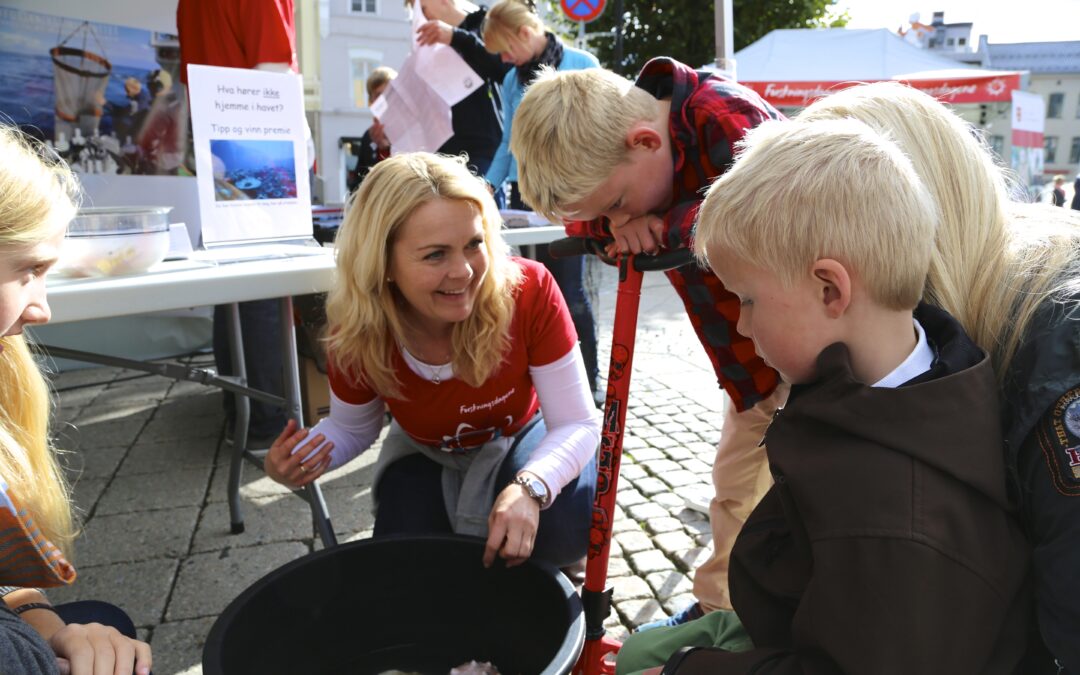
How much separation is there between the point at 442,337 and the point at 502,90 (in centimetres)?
222

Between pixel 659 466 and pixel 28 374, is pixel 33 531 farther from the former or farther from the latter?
pixel 659 466

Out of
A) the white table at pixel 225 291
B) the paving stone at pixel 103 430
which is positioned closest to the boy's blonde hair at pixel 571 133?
the white table at pixel 225 291

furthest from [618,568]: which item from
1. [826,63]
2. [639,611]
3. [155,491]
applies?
[826,63]

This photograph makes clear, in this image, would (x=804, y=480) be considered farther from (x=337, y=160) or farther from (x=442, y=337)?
(x=337, y=160)

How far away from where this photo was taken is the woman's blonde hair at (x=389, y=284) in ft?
5.84

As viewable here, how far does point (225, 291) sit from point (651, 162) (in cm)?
103

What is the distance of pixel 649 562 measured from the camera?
2.47 m

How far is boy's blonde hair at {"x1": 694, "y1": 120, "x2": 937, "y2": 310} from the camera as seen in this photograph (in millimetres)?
938

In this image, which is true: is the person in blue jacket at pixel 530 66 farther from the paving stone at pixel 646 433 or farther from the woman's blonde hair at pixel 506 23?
the paving stone at pixel 646 433

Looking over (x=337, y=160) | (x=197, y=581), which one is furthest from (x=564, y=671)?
(x=337, y=160)

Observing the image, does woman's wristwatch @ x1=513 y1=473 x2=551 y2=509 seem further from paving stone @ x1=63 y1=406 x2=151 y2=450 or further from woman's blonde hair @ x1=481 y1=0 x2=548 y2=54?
paving stone @ x1=63 y1=406 x2=151 y2=450

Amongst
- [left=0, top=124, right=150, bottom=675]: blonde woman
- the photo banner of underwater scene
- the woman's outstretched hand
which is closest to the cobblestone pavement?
the woman's outstretched hand

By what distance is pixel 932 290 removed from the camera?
1.08 m

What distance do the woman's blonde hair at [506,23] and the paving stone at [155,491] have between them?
89.5 inches
